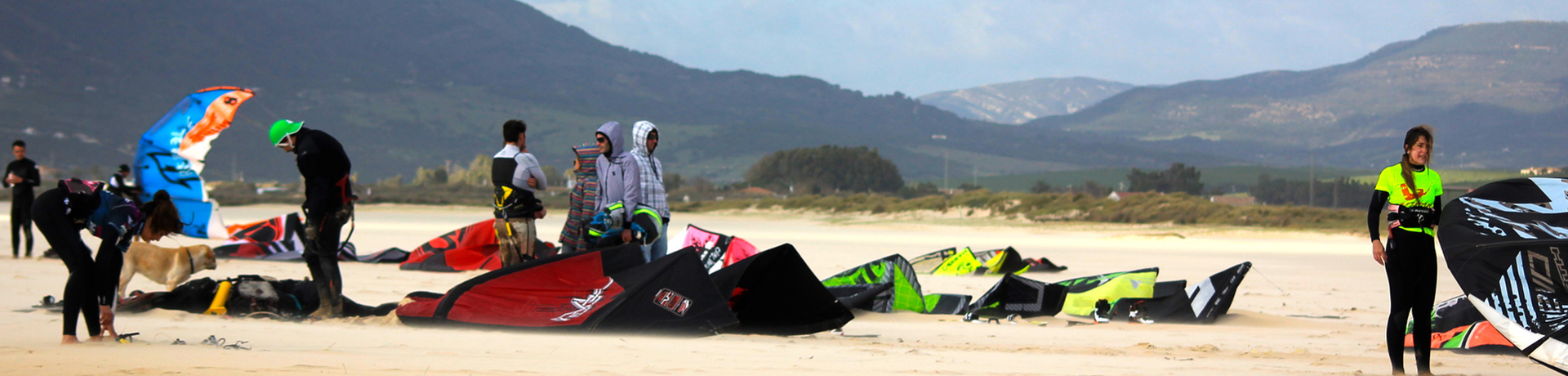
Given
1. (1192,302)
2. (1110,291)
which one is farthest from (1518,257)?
(1110,291)

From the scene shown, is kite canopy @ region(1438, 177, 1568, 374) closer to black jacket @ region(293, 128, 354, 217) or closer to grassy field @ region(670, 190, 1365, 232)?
black jacket @ region(293, 128, 354, 217)

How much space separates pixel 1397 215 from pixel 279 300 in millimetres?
6051

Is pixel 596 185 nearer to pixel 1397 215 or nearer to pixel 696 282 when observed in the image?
pixel 696 282

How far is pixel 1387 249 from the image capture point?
4.37m

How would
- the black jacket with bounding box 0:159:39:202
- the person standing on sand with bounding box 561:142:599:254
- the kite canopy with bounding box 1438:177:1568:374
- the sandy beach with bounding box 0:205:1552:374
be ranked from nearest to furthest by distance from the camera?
the kite canopy with bounding box 1438:177:1568:374, the sandy beach with bounding box 0:205:1552:374, the person standing on sand with bounding box 561:142:599:254, the black jacket with bounding box 0:159:39:202

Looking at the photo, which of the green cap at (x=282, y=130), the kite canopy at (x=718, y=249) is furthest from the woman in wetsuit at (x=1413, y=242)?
the green cap at (x=282, y=130)

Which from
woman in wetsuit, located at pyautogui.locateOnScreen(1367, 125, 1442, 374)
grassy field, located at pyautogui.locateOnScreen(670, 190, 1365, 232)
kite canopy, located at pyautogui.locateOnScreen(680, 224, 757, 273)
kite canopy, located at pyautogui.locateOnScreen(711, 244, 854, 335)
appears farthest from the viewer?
grassy field, located at pyautogui.locateOnScreen(670, 190, 1365, 232)

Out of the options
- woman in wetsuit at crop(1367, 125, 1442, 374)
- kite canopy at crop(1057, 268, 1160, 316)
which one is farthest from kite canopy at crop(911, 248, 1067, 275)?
woman in wetsuit at crop(1367, 125, 1442, 374)

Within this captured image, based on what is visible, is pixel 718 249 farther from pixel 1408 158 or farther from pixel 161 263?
pixel 1408 158

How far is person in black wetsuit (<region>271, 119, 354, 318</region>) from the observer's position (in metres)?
6.04

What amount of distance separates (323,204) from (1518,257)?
6.00m

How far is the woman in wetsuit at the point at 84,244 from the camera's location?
15.3ft

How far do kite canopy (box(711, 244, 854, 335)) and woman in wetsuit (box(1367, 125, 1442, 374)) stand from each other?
8.65 ft

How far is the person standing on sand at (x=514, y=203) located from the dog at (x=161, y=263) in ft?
6.52
